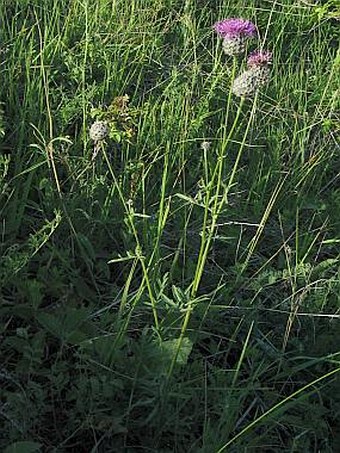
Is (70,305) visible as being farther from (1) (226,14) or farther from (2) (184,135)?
(1) (226,14)

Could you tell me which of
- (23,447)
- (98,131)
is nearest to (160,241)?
(98,131)

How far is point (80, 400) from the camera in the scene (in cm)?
179

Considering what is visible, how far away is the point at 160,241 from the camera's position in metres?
2.26

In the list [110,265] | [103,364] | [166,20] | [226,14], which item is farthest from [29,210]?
[226,14]

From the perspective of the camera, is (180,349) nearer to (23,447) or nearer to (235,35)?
(23,447)

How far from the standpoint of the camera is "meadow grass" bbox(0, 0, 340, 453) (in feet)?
5.99

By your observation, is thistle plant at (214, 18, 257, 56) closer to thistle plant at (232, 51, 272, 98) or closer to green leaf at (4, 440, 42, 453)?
thistle plant at (232, 51, 272, 98)

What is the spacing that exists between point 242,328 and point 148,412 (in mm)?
393

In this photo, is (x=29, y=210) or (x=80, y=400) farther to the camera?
(x=29, y=210)

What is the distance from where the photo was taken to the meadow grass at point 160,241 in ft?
5.99

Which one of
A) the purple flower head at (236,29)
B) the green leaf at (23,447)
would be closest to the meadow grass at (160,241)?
the green leaf at (23,447)

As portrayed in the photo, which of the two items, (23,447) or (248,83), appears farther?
(248,83)

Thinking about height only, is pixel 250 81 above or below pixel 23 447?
above

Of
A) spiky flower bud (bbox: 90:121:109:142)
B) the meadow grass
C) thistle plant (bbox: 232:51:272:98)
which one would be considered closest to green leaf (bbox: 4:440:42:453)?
the meadow grass
